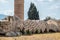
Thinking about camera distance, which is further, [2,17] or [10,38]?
[2,17]

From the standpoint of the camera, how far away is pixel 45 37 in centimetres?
511

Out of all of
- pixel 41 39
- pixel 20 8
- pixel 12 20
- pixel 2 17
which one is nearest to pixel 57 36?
pixel 41 39

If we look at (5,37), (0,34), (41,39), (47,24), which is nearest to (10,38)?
(5,37)

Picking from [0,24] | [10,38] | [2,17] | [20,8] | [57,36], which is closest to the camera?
[10,38]

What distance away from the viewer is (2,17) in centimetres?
574

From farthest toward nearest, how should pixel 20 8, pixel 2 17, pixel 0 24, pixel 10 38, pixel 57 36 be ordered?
1. pixel 20 8
2. pixel 2 17
3. pixel 57 36
4. pixel 0 24
5. pixel 10 38

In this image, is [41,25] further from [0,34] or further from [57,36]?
[0,34]

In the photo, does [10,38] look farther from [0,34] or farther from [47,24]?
[47,24]

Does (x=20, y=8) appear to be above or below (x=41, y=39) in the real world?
above

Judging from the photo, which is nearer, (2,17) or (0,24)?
(0,24)

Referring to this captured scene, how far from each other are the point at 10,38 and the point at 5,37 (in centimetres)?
18

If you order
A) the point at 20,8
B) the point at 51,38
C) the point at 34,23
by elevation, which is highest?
the point at 20,8

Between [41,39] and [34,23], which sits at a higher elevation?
[34,23]

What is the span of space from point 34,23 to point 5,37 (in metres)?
1.23
